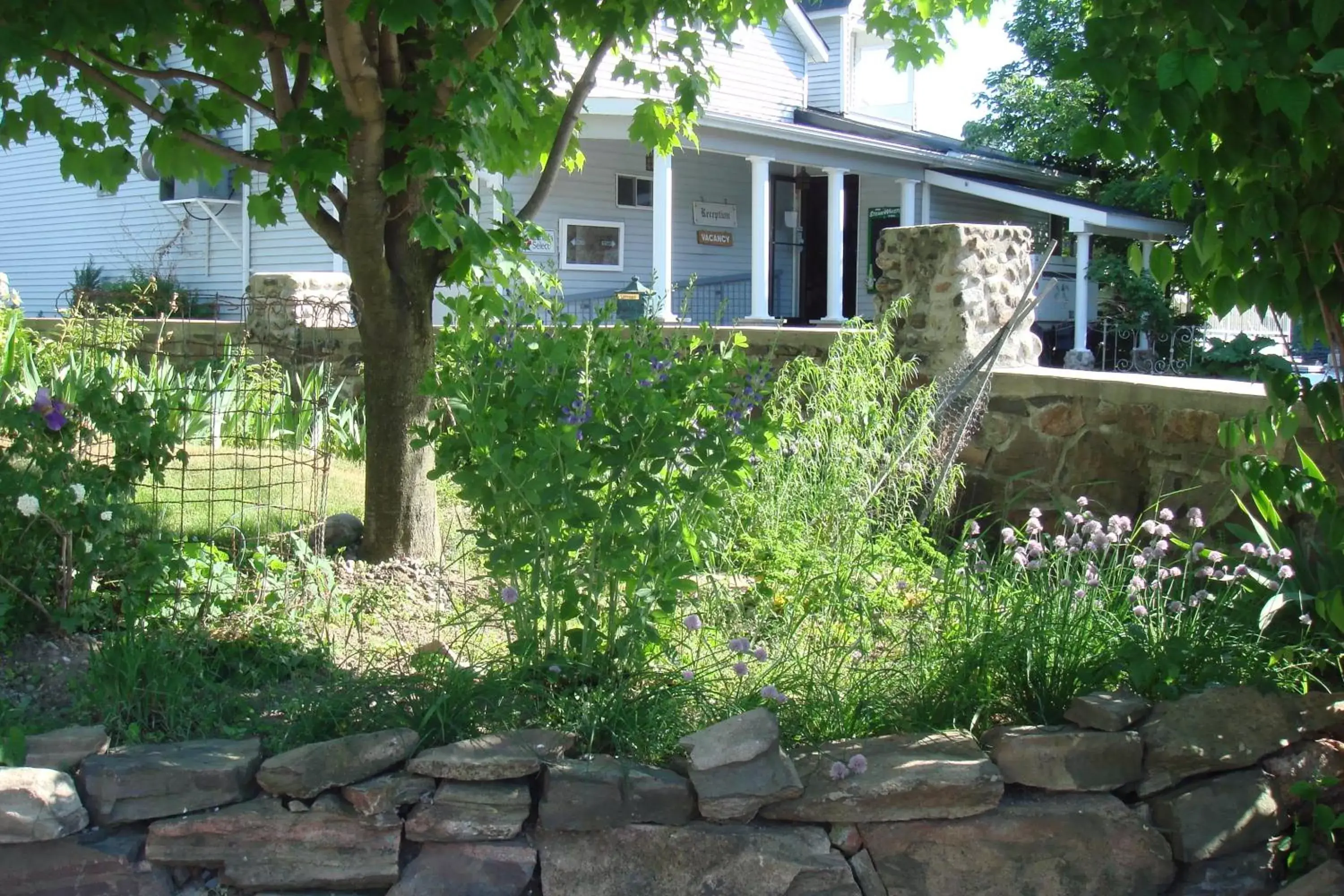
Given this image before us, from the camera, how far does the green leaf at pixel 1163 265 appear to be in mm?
2869

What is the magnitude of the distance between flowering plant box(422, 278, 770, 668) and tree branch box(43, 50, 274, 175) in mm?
1747

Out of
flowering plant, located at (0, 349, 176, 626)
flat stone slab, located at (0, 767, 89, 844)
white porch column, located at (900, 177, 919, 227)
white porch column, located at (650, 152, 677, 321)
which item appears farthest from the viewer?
white porch column, located at (900, 177, 919, 227)

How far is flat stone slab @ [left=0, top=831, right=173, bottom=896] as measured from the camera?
110 inches

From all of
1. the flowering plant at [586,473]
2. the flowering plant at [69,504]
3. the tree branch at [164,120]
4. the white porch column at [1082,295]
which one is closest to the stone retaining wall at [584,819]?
the flowering plant at [586,473]

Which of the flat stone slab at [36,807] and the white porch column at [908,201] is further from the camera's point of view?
the white porch column at [908,201]

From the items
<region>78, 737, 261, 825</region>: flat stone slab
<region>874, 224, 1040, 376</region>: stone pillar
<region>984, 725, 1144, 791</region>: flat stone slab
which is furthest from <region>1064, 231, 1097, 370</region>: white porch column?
<region>78, 737, 261, 825</region>: flat stone slab

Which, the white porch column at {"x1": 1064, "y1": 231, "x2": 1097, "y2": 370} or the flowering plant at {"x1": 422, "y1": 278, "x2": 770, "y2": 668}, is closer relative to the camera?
the flowering plant at {"x1": 422, "y1": 278, "x2": 770, "y2": 668}

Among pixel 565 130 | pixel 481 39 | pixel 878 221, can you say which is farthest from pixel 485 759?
pixel 878 221

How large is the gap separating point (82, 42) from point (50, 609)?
1973 mm

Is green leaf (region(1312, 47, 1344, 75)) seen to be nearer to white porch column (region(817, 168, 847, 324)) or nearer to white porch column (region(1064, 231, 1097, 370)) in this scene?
white porch column (region(1064, 231, 1097, 370))

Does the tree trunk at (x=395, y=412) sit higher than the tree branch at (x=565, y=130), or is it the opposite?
the tree branch at (x=565, y=130)

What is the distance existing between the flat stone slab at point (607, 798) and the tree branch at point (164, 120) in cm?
267

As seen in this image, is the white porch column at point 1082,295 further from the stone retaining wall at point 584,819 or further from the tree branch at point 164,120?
the stone retaining wall at point 584,819

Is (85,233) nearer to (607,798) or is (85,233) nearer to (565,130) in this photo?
(565,130)
